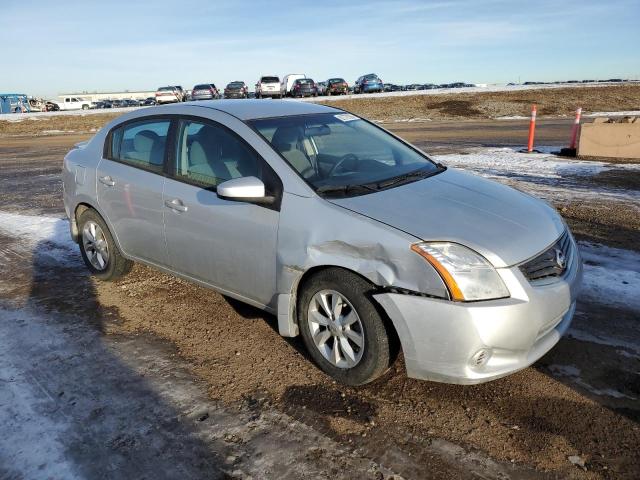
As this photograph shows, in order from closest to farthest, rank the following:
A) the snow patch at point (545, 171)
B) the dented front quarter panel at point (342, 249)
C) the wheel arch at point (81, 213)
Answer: the dented front quarter panel at point (342, 249)
the wheel arch at point (81, 213)
the snow patch at point (545, 171)

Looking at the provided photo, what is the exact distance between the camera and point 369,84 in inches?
1964

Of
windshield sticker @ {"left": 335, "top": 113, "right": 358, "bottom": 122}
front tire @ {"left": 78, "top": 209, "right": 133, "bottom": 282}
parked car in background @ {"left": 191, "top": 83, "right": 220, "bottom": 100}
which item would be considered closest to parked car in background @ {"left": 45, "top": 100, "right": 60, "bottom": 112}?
parked car in background @ {"left": 191, "top": 83, "right": 220, "bottom": 100}

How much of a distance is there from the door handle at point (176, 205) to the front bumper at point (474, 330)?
5.95ft

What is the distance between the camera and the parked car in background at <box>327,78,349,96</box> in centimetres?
4609

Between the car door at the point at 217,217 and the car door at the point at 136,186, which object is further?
the car door at the point at 136,186

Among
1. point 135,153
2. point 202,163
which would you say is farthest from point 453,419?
point 135,153

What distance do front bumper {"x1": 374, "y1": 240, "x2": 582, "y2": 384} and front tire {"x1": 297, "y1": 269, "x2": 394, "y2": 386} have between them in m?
0.13

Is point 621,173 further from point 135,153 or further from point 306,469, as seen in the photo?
point 306,469

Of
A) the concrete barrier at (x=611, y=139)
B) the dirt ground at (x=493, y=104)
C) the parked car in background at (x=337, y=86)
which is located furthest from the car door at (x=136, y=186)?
the parked car in background at (x=337, y=86)

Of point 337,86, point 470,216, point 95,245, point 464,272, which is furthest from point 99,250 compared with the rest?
point 337,86

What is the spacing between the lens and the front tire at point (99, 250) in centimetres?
501

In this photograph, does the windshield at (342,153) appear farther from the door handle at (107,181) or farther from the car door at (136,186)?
the door handle at (107,181)

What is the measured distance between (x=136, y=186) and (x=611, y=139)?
419 inches

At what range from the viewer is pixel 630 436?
2.75m
